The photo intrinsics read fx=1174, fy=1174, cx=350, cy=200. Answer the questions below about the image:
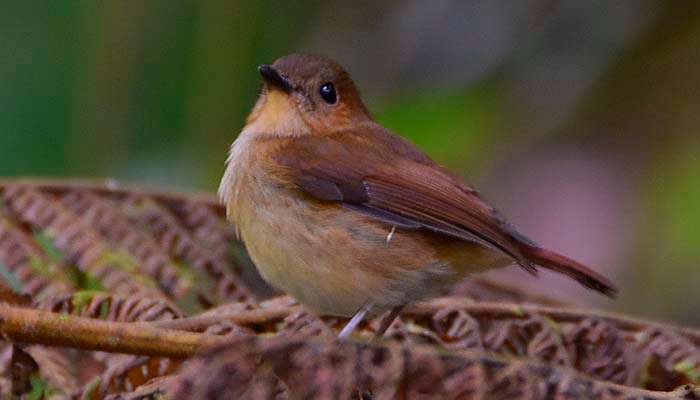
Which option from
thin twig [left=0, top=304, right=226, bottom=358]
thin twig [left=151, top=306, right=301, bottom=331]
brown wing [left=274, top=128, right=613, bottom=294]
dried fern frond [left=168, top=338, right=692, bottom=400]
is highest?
dried fern frond [left=168, top=338, right=692, bottom=400]

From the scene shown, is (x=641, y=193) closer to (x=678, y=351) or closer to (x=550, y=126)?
(x=550, y=126)

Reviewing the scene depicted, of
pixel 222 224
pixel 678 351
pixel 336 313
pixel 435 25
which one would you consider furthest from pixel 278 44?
pixel 678 351

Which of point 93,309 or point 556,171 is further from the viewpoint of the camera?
point 556,171

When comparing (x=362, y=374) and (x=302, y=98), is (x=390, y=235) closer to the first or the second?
(x=302, y=98)

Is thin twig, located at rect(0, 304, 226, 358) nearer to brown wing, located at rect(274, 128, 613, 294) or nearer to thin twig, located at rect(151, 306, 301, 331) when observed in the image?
thin twig, located at rect(151, 306, 301, 331)

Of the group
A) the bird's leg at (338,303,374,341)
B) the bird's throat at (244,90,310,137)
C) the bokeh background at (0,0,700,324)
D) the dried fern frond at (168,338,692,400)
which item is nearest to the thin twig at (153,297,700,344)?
the bird's leg at (338,303,374,341)

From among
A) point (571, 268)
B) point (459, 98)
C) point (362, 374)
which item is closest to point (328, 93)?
point (571, 268)
